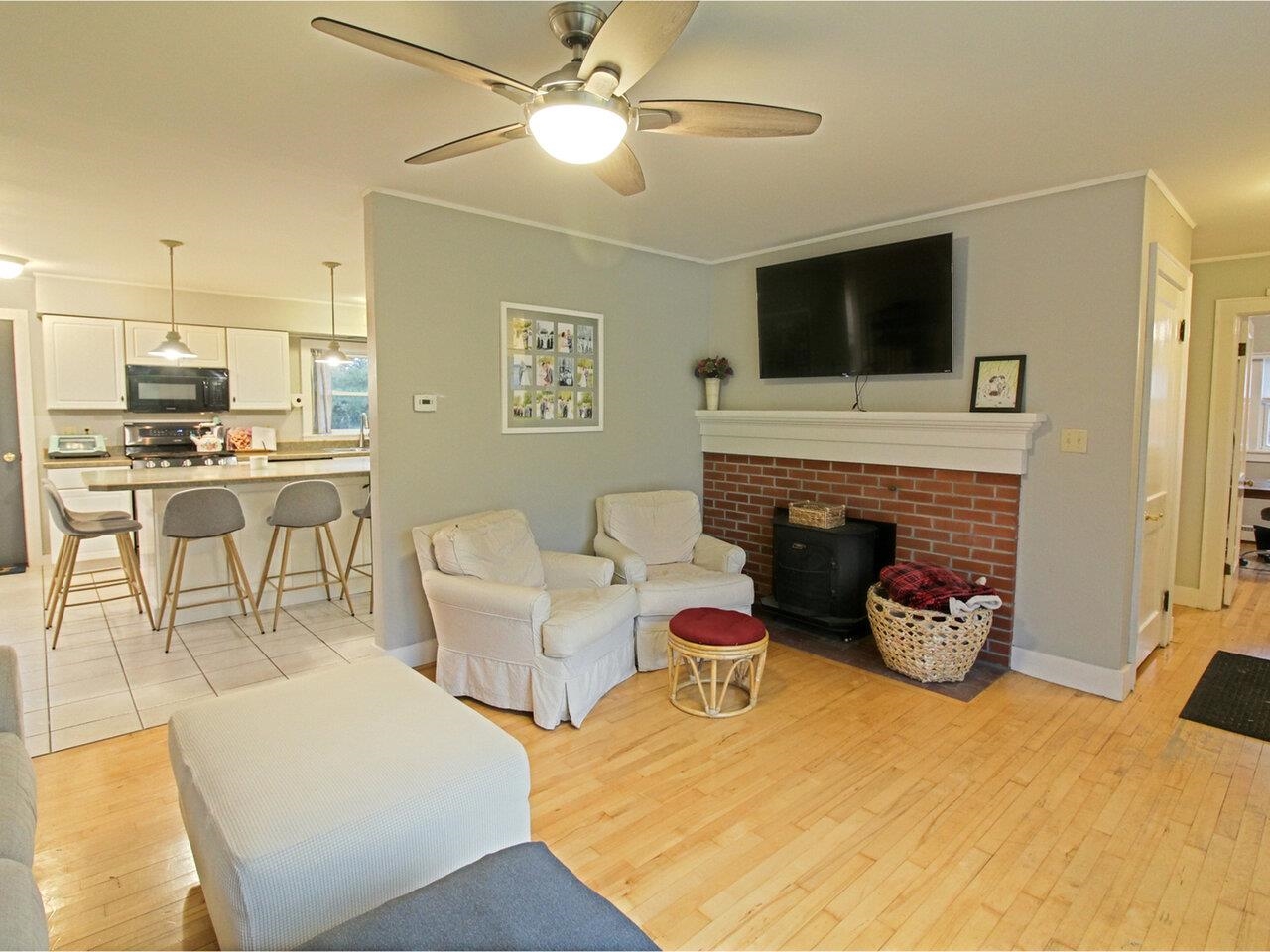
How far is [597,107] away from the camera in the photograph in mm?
1568

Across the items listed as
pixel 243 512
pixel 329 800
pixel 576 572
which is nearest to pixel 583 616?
pixel 576 572

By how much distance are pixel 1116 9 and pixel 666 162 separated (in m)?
1.55

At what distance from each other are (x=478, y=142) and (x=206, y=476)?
10.7ft

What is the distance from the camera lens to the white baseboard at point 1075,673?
308cm

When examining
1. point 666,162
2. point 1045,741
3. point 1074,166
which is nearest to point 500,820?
point 1045,741

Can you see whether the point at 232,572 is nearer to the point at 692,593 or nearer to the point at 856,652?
the point at 692,593

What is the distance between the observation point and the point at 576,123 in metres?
1.61

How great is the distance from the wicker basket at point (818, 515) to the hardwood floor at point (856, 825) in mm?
1033

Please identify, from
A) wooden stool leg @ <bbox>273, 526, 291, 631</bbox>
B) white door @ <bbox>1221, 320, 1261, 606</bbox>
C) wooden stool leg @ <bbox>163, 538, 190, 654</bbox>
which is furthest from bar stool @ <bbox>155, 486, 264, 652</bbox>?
white door @ <bbox>1221, 320, 1261, 606</bbox>

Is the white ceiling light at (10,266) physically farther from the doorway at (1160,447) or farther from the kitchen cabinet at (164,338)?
the doorway at (1160,447)

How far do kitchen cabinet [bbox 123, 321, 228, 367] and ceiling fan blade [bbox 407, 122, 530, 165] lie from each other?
4.70 meters

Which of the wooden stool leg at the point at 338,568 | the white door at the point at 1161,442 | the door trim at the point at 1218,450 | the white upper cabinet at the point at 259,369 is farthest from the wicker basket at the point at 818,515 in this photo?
the white upper cabinet at the point at 259,369

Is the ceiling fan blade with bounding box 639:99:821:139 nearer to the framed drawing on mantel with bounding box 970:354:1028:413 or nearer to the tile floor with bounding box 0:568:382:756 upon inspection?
the framed drawing on mantel with bounding box 970:354:1028:413

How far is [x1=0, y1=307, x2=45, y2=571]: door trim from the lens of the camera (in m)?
5.30
